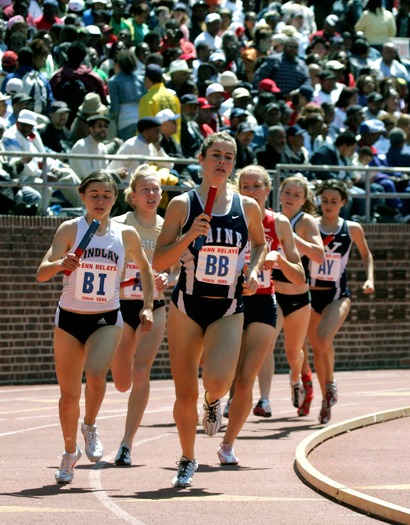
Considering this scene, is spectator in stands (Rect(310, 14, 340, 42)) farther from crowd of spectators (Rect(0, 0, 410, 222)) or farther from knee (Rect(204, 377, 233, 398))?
knee (Rect(204, 377, 233, 398))

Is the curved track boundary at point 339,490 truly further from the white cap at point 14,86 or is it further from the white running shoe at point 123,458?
the white cap at point 14,86

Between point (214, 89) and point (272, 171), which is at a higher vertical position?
point (214, 89)

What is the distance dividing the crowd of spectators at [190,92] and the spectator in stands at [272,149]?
1 centimetres

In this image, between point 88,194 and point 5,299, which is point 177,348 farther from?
point 5,299

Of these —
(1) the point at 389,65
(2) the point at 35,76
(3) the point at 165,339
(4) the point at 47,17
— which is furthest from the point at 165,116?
(1) the point at 389,65

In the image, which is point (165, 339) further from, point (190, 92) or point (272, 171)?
point (190, 92)

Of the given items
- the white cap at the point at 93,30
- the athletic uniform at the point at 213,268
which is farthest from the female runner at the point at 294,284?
the white cap at the point at 93,30

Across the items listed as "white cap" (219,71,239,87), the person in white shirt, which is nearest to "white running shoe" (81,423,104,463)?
"white cap" (219,71,239,87)

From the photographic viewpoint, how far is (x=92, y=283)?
10102 millimetres

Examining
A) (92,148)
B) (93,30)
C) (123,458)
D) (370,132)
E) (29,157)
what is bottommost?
(123,458)

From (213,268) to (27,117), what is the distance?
8.67 m

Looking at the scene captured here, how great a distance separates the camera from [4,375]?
18.9 m

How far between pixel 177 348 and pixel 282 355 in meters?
11.4

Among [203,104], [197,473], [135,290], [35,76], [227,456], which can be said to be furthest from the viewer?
[203,104]
